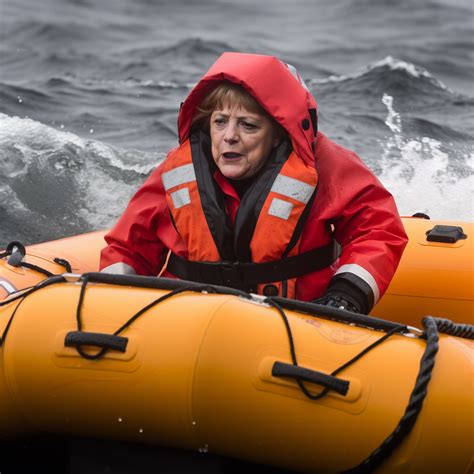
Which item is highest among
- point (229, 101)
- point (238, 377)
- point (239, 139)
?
point (229, 101)

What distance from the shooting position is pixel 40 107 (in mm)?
7266

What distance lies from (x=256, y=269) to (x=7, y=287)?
80 centimetres

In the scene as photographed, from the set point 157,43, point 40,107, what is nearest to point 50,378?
point 40,107

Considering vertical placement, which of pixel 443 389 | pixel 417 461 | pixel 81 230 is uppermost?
pixel 443 389

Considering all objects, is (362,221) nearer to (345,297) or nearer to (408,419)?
(345,297)

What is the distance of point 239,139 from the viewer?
3158mm

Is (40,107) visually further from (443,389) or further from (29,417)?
(443,389)

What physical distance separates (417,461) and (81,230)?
2.95 m

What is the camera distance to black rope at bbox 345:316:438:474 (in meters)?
2.47

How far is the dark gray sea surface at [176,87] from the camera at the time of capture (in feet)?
18.0

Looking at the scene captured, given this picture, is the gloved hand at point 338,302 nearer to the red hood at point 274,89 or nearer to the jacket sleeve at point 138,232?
the red hood at point 274,89

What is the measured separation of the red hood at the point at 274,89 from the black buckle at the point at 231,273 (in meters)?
0.40

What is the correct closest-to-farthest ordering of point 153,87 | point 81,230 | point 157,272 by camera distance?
point 157,272
point 81,230
point 153,87

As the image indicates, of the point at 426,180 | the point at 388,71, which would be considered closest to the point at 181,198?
the point at 426,180
